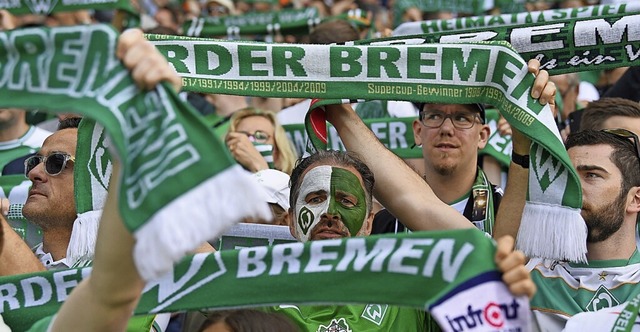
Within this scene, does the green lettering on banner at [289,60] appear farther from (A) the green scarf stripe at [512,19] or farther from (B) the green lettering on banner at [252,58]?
(A) the green scarf stripe at [512,19]

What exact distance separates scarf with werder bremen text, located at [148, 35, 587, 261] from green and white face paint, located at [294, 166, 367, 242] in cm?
31

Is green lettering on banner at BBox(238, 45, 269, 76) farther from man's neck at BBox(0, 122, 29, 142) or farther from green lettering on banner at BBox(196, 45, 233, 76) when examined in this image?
man's neck at BBox(0, 122, 29, 142)

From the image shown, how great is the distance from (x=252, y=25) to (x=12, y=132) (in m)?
2.76

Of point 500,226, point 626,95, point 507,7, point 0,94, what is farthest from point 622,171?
point 507,7

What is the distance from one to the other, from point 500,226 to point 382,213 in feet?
3.60

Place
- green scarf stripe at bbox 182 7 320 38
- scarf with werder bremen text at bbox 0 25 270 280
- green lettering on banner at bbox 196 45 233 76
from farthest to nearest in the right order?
1. green scarf stripe at bbox 182 7 320 38
2. green lettering on banner at bbox 196 45 233 76
3. scarf with werder bremen text at bbox 0 25 270 280

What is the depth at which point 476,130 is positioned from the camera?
5.08 m

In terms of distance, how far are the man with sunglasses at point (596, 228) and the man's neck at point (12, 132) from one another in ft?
11.3

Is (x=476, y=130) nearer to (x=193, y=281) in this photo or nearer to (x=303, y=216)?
(x=303, y=216)

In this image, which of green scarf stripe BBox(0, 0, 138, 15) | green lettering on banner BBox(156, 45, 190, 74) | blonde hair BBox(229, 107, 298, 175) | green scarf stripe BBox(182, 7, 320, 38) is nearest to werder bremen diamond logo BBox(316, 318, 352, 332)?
green lettering on banner BBox(156, 45, 190, 74)

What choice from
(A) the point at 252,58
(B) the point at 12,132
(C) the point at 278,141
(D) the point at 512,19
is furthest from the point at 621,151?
(B) the point at 12,132

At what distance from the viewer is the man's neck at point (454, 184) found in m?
5.14

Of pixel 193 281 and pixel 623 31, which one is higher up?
pixel 623 31

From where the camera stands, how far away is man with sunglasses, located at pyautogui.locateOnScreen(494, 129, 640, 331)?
13.3 ft
